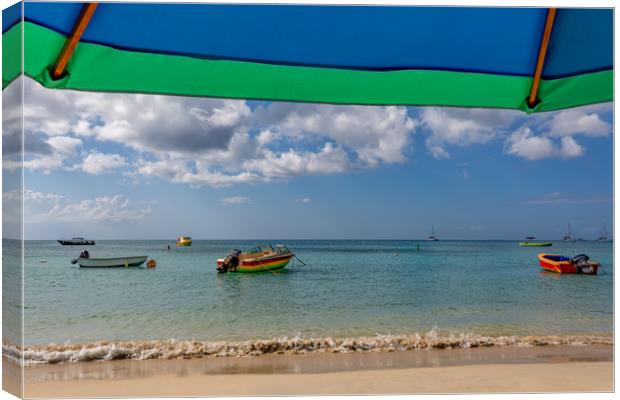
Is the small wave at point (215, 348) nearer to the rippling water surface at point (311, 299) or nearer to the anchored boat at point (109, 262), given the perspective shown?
the rippling water surface at point (311, 299)

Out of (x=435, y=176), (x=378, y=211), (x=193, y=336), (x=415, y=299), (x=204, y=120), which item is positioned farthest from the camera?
(x=435, y=176)

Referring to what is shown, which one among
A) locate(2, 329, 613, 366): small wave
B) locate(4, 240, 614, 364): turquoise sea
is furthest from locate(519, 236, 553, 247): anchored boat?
locate(2, 329, 613, 366): small wave

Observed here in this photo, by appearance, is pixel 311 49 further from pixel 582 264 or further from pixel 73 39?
pixel 582 264

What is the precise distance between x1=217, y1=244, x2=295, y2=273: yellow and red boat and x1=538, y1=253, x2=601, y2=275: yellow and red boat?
6686mm

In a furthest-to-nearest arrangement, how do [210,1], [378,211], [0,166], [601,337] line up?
[378,211], [601,337], [0,166], [210,1]

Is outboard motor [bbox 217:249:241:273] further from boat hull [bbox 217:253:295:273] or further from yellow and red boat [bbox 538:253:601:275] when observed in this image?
yellow and red boat [bbox 538:253:601:275]

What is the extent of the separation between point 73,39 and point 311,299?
8.63 meters

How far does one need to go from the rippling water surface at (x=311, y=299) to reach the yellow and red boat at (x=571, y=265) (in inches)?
10.7

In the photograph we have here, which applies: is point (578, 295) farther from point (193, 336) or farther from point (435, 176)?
point (435, 176)

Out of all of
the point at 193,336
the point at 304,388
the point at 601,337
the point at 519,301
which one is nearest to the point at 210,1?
the point at 304,388

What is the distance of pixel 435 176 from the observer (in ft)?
59.2

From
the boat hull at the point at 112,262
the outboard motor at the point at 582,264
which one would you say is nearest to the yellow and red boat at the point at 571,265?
the outboard motor at the point at 582,264

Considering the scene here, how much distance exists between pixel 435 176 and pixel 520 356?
15.6 m

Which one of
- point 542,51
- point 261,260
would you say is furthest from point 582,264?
point 542,51
